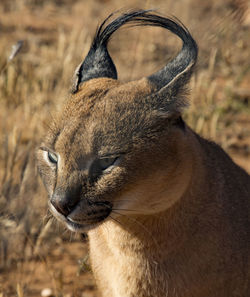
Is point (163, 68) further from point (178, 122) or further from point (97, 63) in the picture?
point (97, 63)

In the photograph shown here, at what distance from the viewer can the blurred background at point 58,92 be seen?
163 inches

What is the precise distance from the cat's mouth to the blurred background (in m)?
0.55

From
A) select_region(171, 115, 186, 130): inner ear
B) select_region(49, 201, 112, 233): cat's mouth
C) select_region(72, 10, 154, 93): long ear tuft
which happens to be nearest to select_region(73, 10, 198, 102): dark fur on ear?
select_region(72, 10, 154, 93): long ear tuft

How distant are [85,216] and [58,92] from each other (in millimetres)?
3209

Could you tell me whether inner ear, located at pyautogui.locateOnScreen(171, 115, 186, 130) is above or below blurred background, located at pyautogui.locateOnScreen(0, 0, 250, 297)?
above

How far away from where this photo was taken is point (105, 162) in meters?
2.75

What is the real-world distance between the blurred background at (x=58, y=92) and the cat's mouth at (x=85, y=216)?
55cm

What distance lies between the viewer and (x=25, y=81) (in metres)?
6.14

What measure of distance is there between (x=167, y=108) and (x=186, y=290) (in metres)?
0.99

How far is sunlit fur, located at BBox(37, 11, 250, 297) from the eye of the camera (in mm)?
2738

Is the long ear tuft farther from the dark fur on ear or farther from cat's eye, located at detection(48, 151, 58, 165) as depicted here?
cat's eye, located at detection(48, 151, 58, 165)

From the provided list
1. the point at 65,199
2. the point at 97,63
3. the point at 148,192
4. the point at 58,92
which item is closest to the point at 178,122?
the point at 148,192

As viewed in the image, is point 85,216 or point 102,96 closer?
point 85,216

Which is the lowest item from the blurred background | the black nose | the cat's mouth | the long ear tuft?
the blurred background
